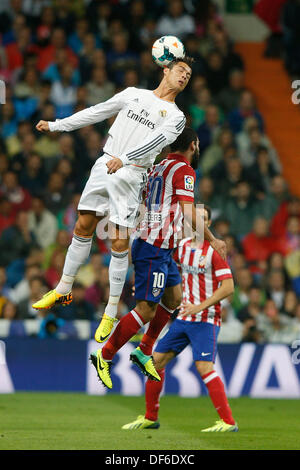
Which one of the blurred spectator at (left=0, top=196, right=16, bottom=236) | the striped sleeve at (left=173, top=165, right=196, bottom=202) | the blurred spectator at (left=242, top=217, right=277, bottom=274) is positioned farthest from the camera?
the blurred spectator at (left=242, top=217, right=277, bottom=274)

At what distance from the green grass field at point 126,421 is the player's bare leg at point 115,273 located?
1012 millimetres

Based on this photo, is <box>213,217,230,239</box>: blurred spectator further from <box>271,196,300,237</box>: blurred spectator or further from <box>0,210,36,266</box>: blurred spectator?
<box>0,210,36,266</box>: blurred spectator

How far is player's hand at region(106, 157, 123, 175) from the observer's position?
8.02 metres

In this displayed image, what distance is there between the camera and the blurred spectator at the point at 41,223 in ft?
49.9

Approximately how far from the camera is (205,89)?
56.1 feet

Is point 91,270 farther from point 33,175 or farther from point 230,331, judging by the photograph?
point 230,331

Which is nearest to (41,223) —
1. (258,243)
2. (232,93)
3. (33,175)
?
(33,175)

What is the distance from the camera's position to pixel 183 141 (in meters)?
9.07

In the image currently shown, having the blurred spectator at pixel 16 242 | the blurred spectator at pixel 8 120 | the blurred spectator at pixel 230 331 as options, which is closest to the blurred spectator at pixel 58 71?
the blurred spectator at pixel 8 120

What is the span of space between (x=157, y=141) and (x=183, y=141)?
0.89 m

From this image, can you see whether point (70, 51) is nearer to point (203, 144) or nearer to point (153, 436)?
point (203, 144)

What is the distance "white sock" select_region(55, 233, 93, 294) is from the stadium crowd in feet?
16.0

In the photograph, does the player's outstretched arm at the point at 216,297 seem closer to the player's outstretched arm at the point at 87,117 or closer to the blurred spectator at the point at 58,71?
the player's outstretched arm at the point at 87,117

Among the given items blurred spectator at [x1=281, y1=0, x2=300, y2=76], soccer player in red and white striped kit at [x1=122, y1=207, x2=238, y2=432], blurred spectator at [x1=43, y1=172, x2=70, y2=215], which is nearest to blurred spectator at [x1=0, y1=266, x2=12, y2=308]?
blurred spectator at [x1=43, y1=172, x2=70, y2=215]
